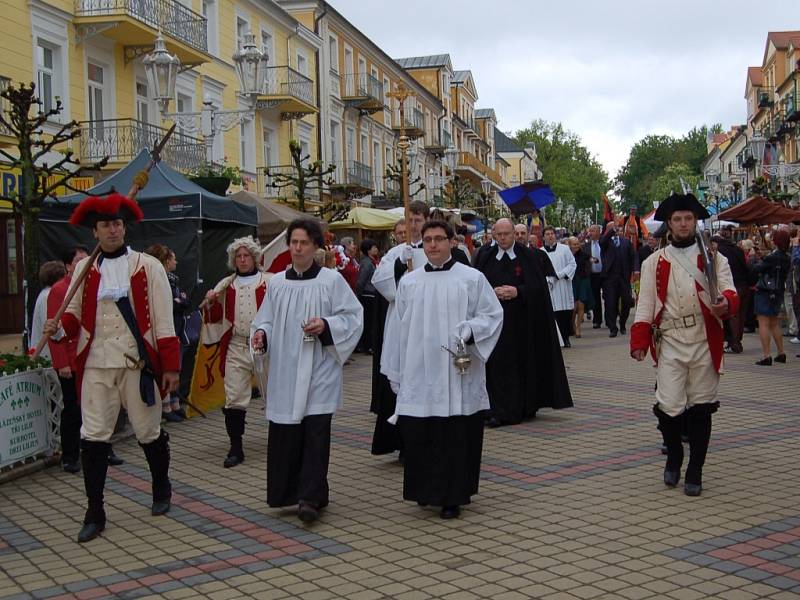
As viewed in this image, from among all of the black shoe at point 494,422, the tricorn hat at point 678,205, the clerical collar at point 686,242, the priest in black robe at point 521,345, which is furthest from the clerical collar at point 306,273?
the black shoe at point 494,422

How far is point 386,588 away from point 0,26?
56.2 ft

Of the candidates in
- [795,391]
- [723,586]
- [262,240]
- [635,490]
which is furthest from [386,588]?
[262,240]

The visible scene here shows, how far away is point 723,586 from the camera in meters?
4.87

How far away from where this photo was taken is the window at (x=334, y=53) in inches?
1619

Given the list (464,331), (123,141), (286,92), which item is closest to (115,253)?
(464,331)

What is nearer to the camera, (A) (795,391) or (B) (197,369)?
(B) (197,369)

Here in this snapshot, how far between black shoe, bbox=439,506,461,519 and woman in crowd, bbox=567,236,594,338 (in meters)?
13.7

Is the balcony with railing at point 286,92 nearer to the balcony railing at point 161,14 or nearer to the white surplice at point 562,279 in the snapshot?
the balcony railing at point 161,14

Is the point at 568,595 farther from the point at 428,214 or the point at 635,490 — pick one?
the point at 428,214

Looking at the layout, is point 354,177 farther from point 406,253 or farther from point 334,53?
point 406,253

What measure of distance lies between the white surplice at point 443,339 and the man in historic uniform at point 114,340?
56.8 inches

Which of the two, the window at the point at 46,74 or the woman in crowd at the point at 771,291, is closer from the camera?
the woman in crowd at the point at 771,291

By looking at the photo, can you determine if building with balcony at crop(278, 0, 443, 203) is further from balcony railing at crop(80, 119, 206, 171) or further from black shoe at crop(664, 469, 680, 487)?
black shoe at crop(664, 469, 680, 487)

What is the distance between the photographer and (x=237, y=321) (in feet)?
28.0
